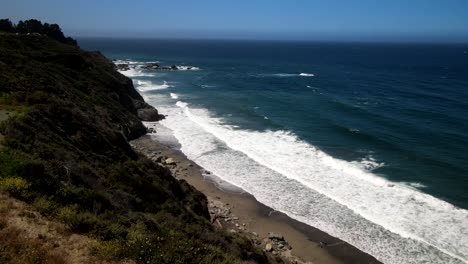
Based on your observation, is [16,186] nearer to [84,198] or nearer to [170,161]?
[84,198]

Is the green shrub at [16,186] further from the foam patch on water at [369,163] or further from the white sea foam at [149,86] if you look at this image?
the white sea foam at [149,86]

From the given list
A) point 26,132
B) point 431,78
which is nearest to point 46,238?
point 26,132

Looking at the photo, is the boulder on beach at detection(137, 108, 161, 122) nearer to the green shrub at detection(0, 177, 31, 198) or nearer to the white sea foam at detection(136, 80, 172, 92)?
the white sea foam at detection(136, 80, 172, 92)

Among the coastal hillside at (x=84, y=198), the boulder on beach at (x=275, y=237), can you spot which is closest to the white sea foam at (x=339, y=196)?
the boulder on beach at (x=275, y=237)

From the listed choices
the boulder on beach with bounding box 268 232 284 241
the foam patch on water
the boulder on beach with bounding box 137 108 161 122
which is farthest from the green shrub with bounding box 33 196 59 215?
the boulder on beach with bounding box 137 108 161 122

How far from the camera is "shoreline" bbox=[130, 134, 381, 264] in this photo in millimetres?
23688

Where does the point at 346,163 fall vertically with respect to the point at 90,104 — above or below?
below

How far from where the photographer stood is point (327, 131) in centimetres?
4731

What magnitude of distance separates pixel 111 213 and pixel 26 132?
7.47 m

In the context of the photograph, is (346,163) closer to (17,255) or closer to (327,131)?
(327,131)

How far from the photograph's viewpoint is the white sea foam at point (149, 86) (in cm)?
7910

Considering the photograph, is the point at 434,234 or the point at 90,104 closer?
the point at 434,234

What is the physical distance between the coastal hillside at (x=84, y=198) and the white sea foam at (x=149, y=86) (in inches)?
1785

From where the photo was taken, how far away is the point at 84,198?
46.2 feet
